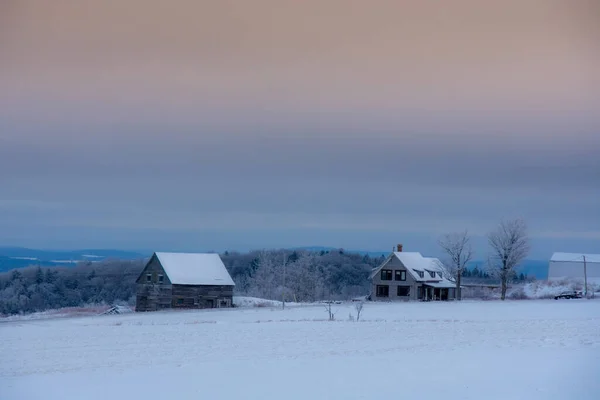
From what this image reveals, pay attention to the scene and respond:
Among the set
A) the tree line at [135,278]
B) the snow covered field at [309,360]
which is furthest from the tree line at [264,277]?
the snow covered field at [309,360]

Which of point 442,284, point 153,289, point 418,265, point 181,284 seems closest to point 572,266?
point 442,284

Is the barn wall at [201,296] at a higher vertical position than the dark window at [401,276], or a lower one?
lower

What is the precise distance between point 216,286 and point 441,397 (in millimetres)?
54435

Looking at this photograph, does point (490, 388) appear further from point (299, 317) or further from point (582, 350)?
point (299, 317)

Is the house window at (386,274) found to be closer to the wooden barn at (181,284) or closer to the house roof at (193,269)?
the house roof at (193,269)

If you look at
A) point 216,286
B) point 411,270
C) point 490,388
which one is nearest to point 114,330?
point 490,388

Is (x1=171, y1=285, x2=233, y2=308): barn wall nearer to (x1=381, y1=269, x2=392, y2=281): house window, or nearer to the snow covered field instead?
(x1=381, y1=269, x2=392, y2=281): house window

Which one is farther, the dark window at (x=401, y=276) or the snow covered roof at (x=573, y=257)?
the snow covered roof at (x=573, y=257)

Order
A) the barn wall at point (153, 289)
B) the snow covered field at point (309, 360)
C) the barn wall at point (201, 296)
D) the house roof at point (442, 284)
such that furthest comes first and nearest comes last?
the house roof at point (442, 284) → the barn wall at point (153, 289) → the barn wall at point (201, 296) → the snow covered field at point (309, 360)

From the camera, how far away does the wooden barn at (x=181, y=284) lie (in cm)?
6925

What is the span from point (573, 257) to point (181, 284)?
5620cm

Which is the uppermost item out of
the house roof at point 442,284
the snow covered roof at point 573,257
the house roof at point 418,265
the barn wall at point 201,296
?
the snow covered roof at point 573,257

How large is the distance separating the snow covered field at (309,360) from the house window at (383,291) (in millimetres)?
43815

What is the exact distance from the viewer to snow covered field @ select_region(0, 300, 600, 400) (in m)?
19.6
